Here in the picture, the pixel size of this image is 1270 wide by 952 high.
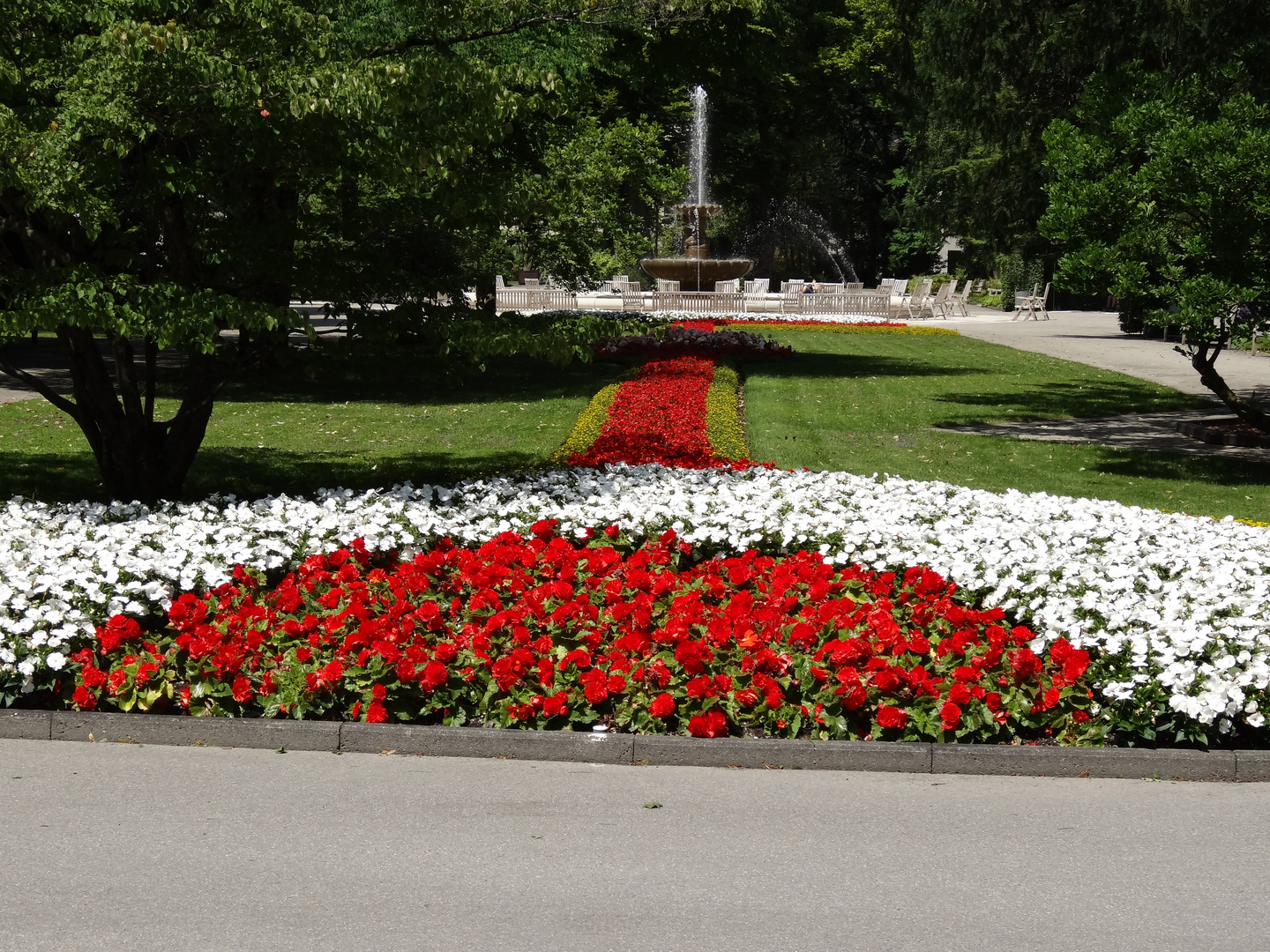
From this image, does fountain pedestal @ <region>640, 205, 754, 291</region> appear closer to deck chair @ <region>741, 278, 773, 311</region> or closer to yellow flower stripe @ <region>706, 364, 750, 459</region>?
deck chair @ <region>741, 278, 773, 311</region>

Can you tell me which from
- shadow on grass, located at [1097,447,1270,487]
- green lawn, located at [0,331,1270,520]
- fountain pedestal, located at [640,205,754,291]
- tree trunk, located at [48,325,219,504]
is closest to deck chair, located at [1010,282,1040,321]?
fountain pedestal, located at [640,205,754,291]

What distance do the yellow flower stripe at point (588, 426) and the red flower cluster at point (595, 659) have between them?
5.29 m

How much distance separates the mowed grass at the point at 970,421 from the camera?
12305 mm

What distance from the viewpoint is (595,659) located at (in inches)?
246

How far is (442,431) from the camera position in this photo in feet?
50.8

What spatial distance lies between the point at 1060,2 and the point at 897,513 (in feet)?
37.8

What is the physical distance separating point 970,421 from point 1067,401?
10.4ft

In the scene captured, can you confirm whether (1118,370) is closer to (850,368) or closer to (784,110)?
(850,368)

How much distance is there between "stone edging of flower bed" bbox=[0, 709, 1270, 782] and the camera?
18.1 feet

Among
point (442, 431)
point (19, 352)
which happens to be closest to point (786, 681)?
point (442, 431)

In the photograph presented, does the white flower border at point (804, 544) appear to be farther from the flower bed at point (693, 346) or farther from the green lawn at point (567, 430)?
the flower bed at point (693, 346)

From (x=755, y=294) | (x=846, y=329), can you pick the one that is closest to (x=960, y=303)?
(x=755, y=294)

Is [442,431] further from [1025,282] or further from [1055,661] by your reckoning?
[1025,282]

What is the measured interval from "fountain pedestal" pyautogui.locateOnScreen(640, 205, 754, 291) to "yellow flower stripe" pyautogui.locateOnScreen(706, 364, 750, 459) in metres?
20.4
